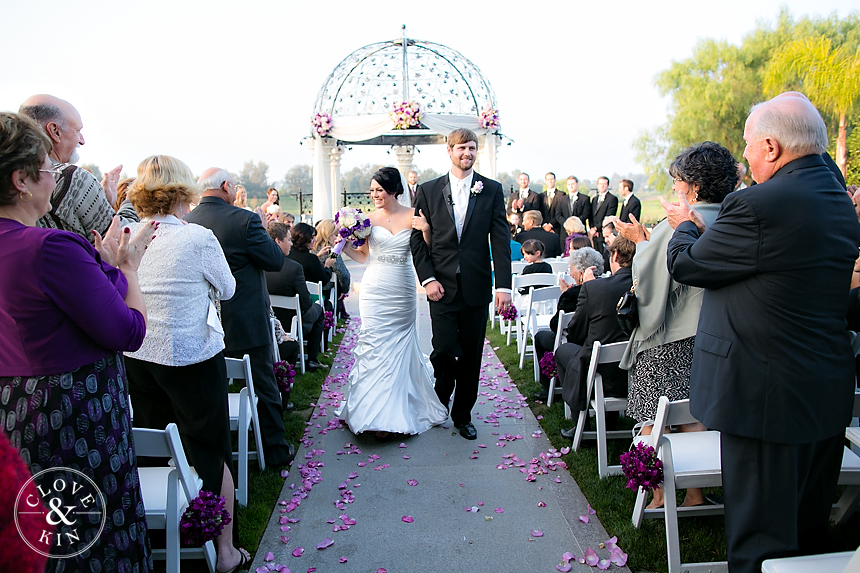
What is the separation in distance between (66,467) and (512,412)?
396 centimetres

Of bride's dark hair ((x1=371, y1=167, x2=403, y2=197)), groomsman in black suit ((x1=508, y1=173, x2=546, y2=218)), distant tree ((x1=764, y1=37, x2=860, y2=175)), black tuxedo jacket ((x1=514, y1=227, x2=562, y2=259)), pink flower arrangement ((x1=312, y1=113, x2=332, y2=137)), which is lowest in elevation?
black tuxedo jacket ((x1=514, y1=227, x2=562, y2=259))

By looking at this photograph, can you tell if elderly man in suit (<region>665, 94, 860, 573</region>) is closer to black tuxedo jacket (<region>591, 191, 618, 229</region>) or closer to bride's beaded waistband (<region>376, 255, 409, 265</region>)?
bride's beaded waistband (<region>376, 255, 409, 265</region>)

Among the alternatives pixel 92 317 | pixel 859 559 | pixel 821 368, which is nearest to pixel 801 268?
pixel 821 368

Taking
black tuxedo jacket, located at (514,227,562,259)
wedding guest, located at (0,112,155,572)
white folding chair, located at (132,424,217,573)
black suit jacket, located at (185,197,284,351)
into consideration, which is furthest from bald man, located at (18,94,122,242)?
black tuxedo jacket, located at (514,227,562,259)

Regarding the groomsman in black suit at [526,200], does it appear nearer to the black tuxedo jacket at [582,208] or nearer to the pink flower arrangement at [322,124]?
the black tuxedo jacket at [582,208]

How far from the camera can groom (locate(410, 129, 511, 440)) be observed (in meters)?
4.51

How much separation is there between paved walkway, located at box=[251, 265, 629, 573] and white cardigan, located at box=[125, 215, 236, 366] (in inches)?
46.6

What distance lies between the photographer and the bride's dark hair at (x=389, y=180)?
4.69 m

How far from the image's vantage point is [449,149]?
14.8ft

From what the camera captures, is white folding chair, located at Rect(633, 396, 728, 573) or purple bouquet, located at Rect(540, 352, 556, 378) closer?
white folding chair, located at Rect(633, 396, 728, 573)

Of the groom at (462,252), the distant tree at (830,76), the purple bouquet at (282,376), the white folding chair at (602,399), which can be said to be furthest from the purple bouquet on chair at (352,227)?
the distant tree at (830,76)

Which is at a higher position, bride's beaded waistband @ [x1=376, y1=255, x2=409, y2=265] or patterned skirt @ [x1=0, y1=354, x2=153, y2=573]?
bride's beaded waistband @ [x1=376, y1=255, x2=409, y2=265]

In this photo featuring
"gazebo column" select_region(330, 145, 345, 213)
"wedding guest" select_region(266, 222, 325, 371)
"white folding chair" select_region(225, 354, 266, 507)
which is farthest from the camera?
"gazebo column" select_region(330, 145, 345, 213)

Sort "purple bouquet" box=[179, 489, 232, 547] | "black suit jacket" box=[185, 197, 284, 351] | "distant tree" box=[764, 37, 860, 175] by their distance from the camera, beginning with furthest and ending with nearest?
"distant tree" box=[764, 37, 860, 175], "black suit jacket" box=[185, 197, 284, 351], "purple bouquet" box=[179, 489, 232, 547]
